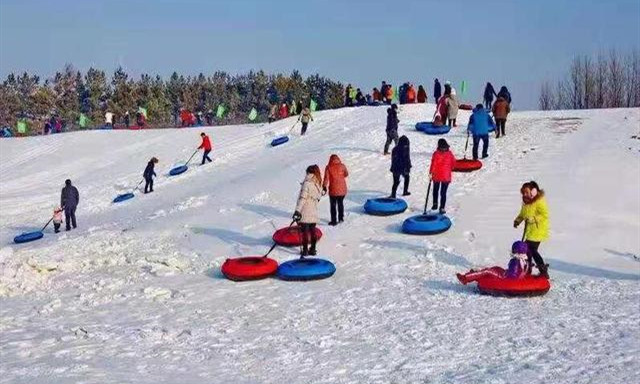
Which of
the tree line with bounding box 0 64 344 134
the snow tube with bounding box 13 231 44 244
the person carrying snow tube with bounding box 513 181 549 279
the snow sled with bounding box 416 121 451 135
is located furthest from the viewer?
the tree line with bounding box 0 64 344 134

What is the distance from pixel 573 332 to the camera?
345 inches

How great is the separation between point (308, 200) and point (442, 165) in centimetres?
409

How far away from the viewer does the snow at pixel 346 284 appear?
814 cm

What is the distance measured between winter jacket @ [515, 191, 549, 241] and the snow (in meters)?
0.92

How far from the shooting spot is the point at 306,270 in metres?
12.8

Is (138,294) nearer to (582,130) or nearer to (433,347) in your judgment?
(433,347)

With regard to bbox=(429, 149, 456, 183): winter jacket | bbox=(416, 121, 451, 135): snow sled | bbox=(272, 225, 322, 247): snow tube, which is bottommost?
bbox=(272, 225, 322, 247): snow tube

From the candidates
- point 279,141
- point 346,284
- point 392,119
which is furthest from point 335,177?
point 279,141

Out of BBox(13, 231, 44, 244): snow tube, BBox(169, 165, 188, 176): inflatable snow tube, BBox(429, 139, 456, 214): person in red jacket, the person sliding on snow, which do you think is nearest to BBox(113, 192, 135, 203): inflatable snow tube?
BBox(169, 165, 188, 176): inflatable snow tube

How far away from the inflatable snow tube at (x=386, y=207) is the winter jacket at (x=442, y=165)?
3.77 ft

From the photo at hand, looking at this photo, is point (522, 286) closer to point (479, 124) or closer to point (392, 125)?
point (479, 124)

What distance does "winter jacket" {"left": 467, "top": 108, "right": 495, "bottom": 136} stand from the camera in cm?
2097

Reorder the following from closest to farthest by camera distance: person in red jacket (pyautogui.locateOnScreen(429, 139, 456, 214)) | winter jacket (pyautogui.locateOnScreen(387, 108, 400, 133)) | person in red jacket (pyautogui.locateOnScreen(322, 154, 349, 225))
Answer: person in red jacket (pyautogui.locateOnScreen(322, 154, 349, 225))
person in red jacket (pyautogui.locateOnScreen(429, 139, 456, 214))
winter jacket (pyautogui.locateOnScreen(387, 108, 400, 133))

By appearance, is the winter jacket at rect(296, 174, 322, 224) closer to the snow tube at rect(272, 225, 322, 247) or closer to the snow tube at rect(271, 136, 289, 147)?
the snow tube at rect(272, 225, 322, 247)
